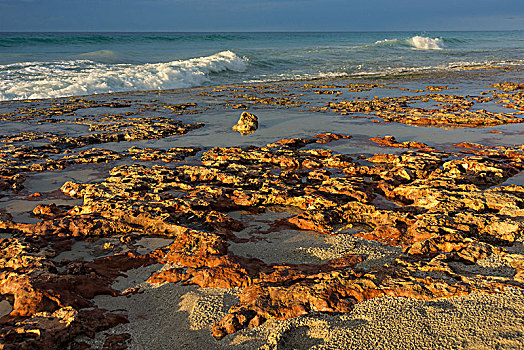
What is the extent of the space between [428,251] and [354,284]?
2.85 feet

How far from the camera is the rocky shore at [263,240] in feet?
7.38

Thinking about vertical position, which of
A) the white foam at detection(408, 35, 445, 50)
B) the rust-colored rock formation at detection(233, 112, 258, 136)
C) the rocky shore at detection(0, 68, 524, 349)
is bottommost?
the rocky shore at detection(0, 68, 524, 349)

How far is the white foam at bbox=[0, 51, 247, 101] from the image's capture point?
14.1 meters

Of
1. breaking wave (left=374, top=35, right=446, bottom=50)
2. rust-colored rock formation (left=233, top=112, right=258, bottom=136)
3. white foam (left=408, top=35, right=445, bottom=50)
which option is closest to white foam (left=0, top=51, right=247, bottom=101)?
rust-colored rock formation (left=233, top=112, right=258, bottom=136)

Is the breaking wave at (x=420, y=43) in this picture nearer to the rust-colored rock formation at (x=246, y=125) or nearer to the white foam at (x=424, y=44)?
the white foam at (x=424, y=44)

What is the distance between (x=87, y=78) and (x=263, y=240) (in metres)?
15.0

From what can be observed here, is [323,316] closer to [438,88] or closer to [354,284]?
[354,284]

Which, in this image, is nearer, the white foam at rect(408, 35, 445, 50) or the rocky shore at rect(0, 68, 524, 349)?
the rocky shore at rect(0, 68, 524, 349)

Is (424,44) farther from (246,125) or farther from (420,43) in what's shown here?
(246,125)

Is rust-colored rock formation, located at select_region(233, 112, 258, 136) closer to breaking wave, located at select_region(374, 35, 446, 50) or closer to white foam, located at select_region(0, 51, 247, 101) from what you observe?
white foam, located at select_region(0, 51, 247, 101)

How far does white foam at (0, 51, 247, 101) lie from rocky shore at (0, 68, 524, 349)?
26.2ft

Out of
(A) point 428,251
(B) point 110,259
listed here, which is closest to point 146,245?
(B) point 110,259

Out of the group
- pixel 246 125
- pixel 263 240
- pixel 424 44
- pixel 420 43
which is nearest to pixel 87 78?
pixel 246 125

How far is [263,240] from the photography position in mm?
3422
